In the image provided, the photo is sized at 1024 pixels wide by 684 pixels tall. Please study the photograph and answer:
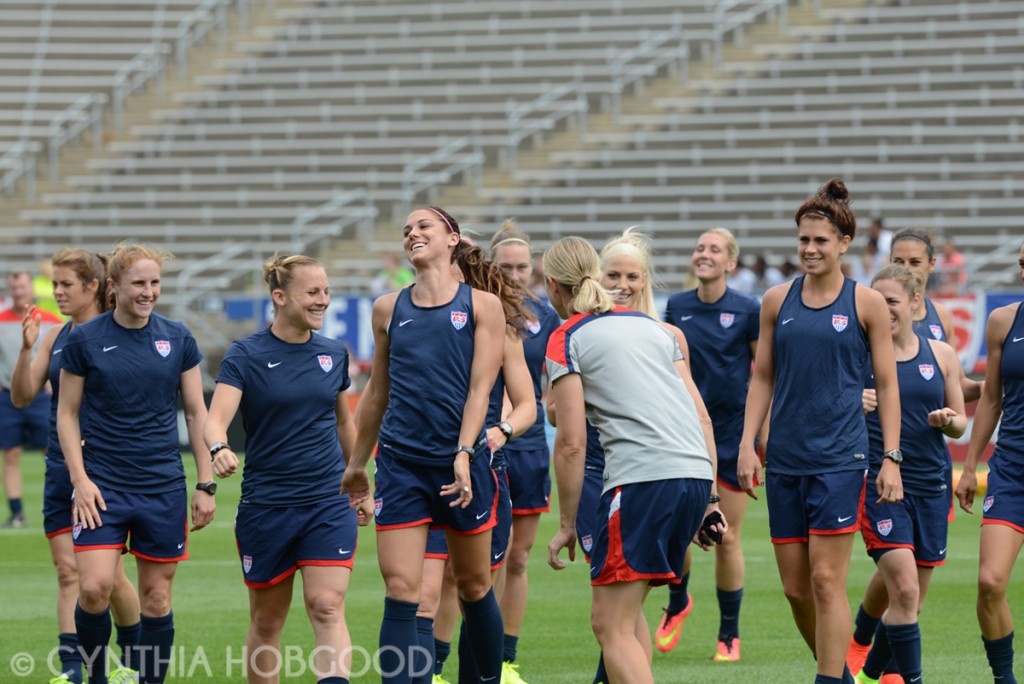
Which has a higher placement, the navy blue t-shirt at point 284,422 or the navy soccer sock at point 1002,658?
the navy blue t-shirt at point 284,422

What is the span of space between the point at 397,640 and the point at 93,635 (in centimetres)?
169

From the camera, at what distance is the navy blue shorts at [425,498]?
21.9 ft

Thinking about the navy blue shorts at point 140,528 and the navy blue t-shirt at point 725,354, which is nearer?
the navy blue shorts at point 140,528

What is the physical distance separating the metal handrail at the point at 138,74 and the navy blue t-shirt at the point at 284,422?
86.2ft

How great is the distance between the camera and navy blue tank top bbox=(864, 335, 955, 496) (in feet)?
25.4

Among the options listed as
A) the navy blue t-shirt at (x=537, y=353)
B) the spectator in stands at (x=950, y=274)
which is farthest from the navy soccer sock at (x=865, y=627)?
the spectator in stands at (x=950, y=274)

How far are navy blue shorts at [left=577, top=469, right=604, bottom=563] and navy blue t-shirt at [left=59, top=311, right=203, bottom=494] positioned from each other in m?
1.89

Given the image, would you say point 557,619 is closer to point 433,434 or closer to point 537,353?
point 537,353

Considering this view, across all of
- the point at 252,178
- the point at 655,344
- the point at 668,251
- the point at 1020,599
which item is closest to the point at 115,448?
the point at 655,344

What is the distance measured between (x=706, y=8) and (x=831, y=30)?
2.78 meters

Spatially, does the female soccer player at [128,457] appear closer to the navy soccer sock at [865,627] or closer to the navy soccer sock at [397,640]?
the navy soccer sock at [397,640]

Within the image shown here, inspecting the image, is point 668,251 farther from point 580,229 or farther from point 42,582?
point 42,582
